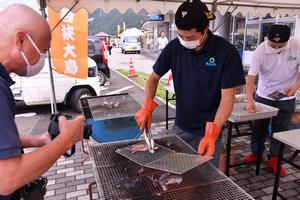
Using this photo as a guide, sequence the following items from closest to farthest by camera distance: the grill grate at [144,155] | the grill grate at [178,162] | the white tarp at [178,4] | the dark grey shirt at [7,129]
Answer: the dark grey shirt at [7,129] < the grill grate at [178,162] < the grill grate at [144,155] < the white tarp at [178,4]

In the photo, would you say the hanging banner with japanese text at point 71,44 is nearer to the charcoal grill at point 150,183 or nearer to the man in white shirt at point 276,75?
the man in white shirt at point 276,75

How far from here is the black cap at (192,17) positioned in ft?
5.56

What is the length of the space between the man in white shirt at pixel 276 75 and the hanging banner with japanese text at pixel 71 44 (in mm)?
2637

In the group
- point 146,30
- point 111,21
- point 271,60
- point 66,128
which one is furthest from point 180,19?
point 111,21

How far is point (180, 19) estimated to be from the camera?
1.73m

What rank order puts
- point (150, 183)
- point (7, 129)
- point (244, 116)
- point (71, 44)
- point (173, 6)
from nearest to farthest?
point (7, 129) → point (150, 183) → point (244, 116) → point (173, 6) → point (71, 44)

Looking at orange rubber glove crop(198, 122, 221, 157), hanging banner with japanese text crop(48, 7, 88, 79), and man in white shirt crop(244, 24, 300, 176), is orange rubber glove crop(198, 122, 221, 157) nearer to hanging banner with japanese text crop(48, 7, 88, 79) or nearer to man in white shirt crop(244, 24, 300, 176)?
man in white shirt crop(244, 24, 300, 176)

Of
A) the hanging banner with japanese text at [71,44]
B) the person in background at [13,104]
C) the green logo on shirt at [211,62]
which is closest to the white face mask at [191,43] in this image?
the green logo on shirt at [211,62]

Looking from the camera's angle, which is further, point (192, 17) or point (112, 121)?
point (112, 121)

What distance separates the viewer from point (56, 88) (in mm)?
5879

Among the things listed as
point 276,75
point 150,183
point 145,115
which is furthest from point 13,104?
point 276,75

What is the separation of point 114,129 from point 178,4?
2308mm

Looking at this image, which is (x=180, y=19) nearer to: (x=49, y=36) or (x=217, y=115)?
(x=217, y=115)

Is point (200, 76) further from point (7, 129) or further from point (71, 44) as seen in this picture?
point (71, 44)
